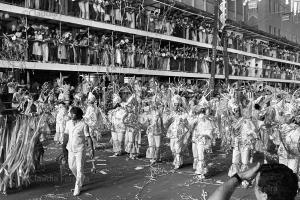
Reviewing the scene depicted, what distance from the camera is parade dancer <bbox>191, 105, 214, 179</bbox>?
9266 millimetres

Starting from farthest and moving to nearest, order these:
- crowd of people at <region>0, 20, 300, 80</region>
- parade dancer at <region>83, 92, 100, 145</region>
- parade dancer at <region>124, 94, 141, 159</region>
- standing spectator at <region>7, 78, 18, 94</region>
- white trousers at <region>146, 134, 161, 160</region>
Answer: crowd of people at <region>0, 20, 300, 80</region>, standing spectator at <region>7, 78, 18, 94</region>, parade dancer at <region>83, 92, 100, 145</region>, parade dancer at <region>124, 94, 141, 159</region>, white trousers at <region>146, 134, 161, 160</region>

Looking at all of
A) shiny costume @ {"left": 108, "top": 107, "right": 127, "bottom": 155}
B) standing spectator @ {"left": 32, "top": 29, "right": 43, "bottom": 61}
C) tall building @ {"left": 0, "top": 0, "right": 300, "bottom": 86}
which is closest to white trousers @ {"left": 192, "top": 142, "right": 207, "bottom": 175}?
shiny costume @ {"left": 108, "top": 107, "right": 127, "bottom": 155}

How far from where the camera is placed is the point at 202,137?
A: 939 cm

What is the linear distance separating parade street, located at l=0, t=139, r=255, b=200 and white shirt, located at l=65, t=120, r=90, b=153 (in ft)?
3.04

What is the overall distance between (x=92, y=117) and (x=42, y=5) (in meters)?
7.41

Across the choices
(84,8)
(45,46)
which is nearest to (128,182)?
(45,46)

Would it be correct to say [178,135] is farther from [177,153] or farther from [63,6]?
[63,6]

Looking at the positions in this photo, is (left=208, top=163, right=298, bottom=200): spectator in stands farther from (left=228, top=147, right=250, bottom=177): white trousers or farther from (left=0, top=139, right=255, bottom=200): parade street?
(left=228, top=147, right=250, bottom=177): white trousers

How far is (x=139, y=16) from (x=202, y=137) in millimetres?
14245

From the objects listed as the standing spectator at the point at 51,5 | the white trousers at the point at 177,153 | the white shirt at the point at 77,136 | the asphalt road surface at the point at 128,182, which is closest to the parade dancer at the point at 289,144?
the asphalt road surface at the point at 128,182

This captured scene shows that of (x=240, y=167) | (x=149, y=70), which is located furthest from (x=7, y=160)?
(x=149, y=70)

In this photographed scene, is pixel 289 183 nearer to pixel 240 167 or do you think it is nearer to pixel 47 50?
pixel 240 167

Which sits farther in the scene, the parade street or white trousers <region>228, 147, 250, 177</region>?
white trousers <region>228, 147, 250, 177</region>

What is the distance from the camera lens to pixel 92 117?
12.6 m
